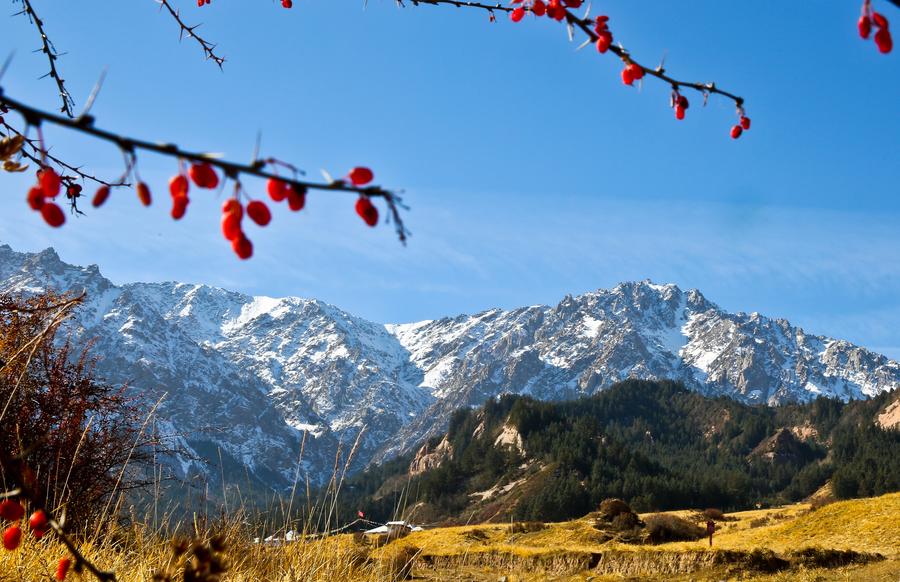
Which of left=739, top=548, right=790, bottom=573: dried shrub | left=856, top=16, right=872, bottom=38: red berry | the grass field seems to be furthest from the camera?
left=739, top=548, right=790, bottom=573: dried shrub

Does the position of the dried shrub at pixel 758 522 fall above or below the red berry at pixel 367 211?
Answer: below

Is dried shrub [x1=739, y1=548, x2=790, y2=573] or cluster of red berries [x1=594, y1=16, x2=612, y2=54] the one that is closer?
cluster of red berries [x1=594, y1=16, x2=612, y2=54]

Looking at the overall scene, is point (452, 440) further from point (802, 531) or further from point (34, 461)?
point (34, 461)

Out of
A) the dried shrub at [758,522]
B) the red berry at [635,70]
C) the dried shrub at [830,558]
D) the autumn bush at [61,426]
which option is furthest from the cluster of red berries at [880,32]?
the dried shrub at [758,522]

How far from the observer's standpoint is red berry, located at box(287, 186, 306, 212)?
106cm

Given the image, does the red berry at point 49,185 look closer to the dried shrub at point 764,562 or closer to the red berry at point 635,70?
the red berry at point 635,70

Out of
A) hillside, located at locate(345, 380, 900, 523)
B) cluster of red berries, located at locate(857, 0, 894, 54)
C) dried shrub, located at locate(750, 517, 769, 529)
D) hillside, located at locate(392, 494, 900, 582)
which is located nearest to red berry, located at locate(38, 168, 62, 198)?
cluster of red berries, located at locate(857, 0, 894, 54)

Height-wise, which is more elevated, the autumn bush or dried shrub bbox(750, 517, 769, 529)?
the autumn bush

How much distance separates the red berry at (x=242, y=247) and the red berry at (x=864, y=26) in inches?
50.3

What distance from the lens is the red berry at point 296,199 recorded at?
3.48ft

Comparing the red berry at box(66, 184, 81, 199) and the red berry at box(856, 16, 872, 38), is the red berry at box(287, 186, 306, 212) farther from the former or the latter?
the red berry at box(66, 184, 81, 199)

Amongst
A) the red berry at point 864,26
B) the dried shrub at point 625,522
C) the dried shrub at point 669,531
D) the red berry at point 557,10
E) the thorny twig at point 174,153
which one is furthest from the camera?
the dried shrub at point 625,522

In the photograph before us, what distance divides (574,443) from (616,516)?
67.0 meters

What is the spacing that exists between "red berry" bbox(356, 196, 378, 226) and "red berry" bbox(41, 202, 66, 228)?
55 centimetres
